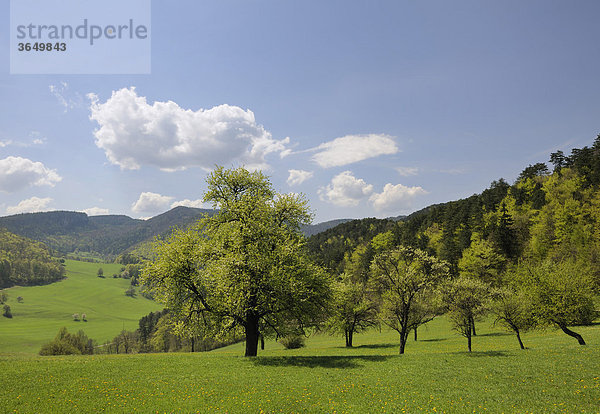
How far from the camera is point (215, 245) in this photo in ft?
95.6

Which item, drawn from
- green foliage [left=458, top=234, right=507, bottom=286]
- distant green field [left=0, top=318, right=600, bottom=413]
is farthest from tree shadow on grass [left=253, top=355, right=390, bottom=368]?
green foliage [left=458, top=234, right=507, bottom=286]

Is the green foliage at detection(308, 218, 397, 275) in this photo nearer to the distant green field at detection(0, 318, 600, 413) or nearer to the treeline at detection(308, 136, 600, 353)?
the treeline at detection(308, 136, 600, 353)

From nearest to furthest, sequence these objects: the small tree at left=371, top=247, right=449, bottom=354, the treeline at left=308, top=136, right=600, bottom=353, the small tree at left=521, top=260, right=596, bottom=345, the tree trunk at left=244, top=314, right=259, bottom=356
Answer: the tree trunk at left=244, top=314, right=259, bottom=356 < the small tree at left=521, top=260, right=596, bottom=345 < the small tree at left=371, top=247, right=449, bottom=354 < the treeline at left=308, top=136, right=600, bottom=353

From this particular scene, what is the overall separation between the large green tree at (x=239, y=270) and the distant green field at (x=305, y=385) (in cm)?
387

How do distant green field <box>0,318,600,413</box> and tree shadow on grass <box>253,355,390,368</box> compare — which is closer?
distant green field <box>0,318,600,413</box>

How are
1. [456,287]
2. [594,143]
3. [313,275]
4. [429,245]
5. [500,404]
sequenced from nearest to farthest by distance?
[500,404] < [313,275] < [456,287] < [594,143] < [429,245]

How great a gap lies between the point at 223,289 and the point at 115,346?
160 meters

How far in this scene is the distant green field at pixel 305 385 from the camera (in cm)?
1529

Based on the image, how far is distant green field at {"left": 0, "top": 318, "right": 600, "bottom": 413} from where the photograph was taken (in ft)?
50.2

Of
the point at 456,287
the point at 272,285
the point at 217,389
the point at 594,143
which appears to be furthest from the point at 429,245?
the point at 217,389

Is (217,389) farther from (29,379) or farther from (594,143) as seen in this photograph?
(594,143)

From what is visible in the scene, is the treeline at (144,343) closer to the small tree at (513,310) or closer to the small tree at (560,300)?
the small tree at (513,310)

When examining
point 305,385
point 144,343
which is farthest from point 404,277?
point 144,343

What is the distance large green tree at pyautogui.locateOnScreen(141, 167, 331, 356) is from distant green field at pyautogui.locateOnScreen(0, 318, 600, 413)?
12.7ft
